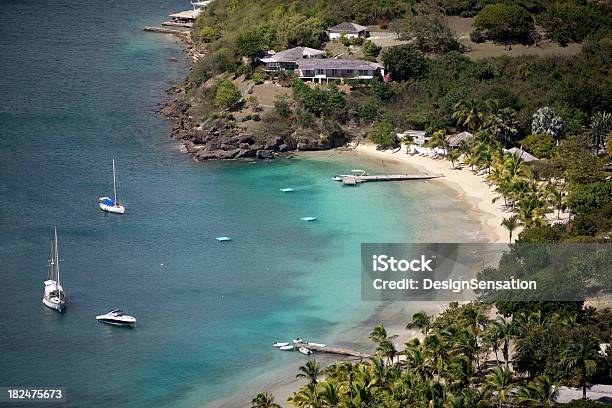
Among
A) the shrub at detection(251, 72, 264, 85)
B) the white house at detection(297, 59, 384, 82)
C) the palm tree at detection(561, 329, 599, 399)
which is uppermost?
the white house at detection(297, 59, 384, 82)

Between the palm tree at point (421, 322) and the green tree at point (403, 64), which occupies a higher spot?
the green tree at point (403, 64)

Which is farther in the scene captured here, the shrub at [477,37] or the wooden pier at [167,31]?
the wooden pier at [167,31]

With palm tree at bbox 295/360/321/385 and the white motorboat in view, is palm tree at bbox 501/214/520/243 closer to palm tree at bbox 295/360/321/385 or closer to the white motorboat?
the white motorboat

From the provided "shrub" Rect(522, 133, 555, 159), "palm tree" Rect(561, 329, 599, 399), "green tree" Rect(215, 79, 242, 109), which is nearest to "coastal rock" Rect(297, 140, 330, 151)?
"green tree" Rect(215, 79, 242, 109)

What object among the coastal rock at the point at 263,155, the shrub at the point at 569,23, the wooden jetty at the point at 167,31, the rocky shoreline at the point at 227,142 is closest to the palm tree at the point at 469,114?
the rocky shoreline at the point at 227,142

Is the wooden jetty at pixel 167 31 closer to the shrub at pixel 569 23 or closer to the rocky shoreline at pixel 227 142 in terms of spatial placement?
the rocky shoreline at pixel 227 142

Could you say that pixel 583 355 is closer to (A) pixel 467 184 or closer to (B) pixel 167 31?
(A) pixel 467 184

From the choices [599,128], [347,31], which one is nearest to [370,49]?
[347,31]

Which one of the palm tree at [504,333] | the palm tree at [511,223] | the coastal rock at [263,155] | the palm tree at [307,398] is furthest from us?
the coastal rock at [263,155]
